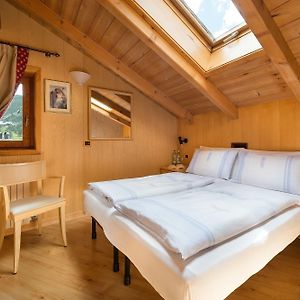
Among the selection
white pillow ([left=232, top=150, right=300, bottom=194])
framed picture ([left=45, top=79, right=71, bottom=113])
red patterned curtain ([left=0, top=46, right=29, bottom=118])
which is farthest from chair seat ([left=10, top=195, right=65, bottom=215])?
white pillow ([left=232, top=150, right=300, bottom=194])

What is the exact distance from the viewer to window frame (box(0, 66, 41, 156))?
8.74 feet

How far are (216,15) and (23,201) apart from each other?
254 cm

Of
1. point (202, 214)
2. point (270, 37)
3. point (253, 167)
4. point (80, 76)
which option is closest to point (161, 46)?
point (270, 37)

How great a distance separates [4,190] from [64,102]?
4.36ft

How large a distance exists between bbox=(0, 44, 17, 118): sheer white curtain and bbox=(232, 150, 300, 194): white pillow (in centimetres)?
251

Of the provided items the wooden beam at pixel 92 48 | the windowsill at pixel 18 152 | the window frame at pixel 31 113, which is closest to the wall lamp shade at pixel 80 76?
the wooden beam at pixel 92 48

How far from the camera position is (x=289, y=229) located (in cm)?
158

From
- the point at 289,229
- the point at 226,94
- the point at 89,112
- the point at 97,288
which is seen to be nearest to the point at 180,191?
Answer: the point at 289,229

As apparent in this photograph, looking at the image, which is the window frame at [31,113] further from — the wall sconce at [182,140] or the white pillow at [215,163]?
the wall sconce at [182,140]

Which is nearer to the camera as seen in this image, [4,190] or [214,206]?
[214,206]

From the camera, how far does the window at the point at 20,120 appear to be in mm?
2629

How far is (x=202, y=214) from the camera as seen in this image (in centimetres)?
135

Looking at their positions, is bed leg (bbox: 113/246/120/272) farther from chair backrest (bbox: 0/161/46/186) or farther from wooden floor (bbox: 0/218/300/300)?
chair backrest (bbox: 0/161/46/186)

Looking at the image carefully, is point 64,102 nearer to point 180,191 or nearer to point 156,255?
point 180,191
